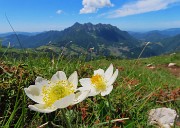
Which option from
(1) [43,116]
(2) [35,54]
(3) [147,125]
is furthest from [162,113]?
Answer: (2) [35,54]

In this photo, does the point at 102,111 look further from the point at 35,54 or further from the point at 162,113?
the point at 35,54

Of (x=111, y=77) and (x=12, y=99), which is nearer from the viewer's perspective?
(x=111, y=77)

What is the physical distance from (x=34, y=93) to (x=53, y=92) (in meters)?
0.26

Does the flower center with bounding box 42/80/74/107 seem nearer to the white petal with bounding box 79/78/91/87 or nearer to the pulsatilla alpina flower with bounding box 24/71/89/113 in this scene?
the pulsatilla alpina flower with bounding box 24/71/89/113

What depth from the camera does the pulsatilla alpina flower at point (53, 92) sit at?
232 centimetres

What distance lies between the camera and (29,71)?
5617 millimetres

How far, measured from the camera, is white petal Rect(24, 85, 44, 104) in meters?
2.52

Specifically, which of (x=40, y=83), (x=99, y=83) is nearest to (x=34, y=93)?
(x=40, y=83)

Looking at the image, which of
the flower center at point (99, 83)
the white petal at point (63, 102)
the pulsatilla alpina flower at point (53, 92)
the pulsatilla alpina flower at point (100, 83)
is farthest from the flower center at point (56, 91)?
the flower center at point (99, 83)

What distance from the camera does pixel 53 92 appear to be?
2.42m

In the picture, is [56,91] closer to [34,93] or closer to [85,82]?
[34,93]

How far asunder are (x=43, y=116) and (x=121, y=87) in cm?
217

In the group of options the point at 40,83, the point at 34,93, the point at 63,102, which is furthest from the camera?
the point at 40,83

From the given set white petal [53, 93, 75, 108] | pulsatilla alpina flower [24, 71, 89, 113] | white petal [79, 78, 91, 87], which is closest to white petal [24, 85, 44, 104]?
pulsatilla alpina flower [24, 71, 89, 113]
